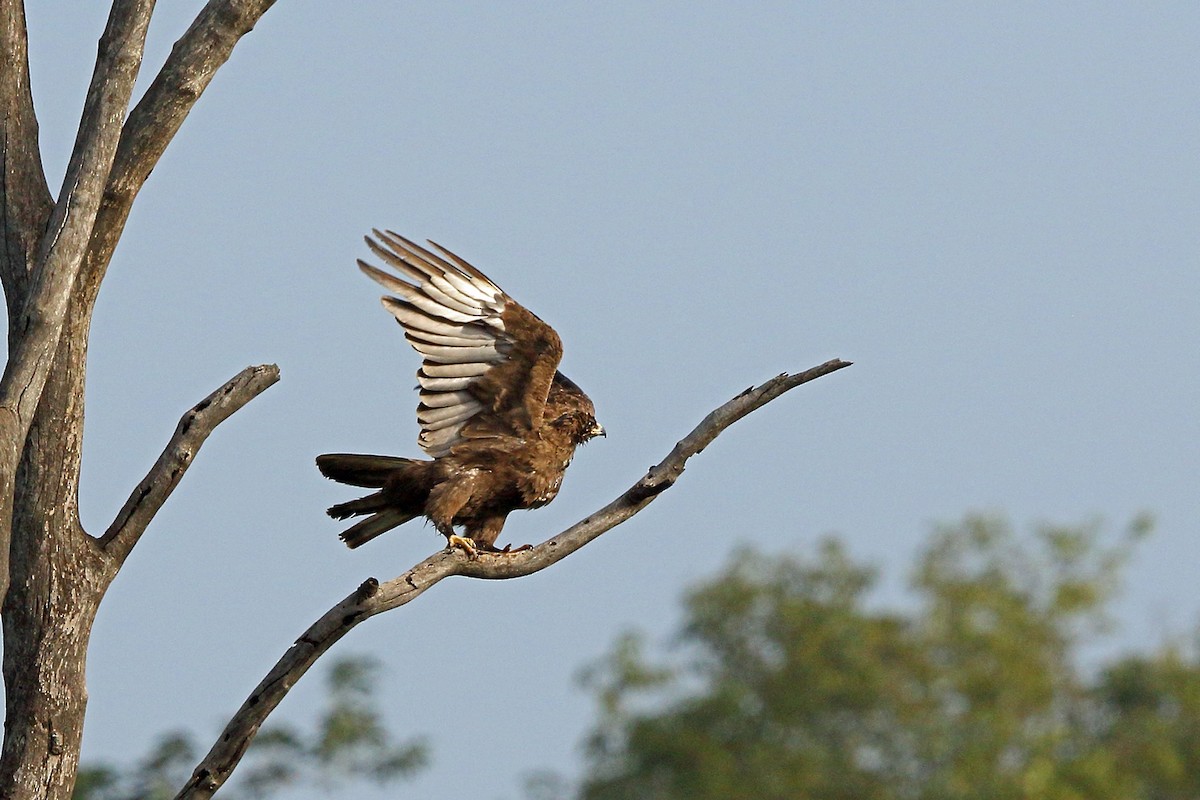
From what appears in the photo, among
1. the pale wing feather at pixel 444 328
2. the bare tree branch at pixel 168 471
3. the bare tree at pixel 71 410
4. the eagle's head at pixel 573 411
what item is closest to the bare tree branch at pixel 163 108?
the bare tree at pixel 71 410

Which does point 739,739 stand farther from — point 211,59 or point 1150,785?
point 211,59

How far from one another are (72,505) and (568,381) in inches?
112

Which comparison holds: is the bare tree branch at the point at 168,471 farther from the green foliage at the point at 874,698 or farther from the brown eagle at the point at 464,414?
the green foliage at the point at 874,698

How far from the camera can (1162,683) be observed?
103ft

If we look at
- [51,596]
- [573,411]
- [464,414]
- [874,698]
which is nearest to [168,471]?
[51,596]

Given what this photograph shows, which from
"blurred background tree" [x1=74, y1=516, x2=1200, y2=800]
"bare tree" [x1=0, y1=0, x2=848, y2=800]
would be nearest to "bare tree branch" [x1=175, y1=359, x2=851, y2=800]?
"bare tree" [x1=0, y1=0, x2=848, y2=800]

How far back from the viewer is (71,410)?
5.46 meters

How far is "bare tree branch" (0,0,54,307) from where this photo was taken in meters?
5.54

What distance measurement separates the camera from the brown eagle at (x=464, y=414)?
691 cm

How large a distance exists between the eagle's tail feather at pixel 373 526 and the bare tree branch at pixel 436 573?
3.96 ft

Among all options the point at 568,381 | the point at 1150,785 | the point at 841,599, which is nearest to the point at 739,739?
the point at 841,599

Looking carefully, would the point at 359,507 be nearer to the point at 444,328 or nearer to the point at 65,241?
the point at 444,328

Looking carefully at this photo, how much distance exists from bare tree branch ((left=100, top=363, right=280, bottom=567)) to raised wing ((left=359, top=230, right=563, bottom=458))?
1.40 metres

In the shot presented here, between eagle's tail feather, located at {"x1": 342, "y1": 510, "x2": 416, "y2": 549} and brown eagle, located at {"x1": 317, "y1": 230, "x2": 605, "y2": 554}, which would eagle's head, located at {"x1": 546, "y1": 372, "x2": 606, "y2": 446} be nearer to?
brown eagle, located at {"x1": 317, "y1": 230, "x2": 605, "y2": 554}
